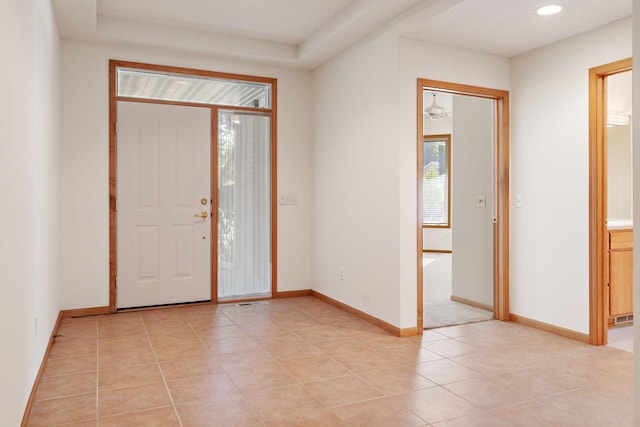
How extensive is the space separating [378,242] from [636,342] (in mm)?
2448

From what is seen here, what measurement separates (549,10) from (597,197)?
139 centimetres

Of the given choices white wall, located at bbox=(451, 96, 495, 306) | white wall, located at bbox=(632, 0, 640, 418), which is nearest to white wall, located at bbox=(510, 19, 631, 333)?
white wall, located at bbox=(451, 96, 495, 306)

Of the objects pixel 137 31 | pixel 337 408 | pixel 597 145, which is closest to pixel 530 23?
pixel 597 145

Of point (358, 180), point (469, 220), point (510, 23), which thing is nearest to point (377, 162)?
point (358, 180)

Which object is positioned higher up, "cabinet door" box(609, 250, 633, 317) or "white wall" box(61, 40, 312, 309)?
"white wall" box(61, 40, 312, 309)

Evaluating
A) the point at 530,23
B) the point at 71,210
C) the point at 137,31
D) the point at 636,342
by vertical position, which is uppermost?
the point at 137,31

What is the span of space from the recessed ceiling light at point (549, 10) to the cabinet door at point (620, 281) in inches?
76.7

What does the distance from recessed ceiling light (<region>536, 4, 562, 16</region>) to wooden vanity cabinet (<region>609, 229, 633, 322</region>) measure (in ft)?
5.91

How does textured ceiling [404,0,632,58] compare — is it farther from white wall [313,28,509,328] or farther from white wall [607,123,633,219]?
white wall [607,123,633,219]

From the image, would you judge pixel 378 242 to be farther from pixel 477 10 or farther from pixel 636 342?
pixel 636 342

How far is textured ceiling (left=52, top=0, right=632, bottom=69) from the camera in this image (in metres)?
3.32

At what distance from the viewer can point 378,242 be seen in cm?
412

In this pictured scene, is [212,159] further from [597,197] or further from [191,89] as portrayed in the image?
[597,197]

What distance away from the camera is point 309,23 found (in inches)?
169
